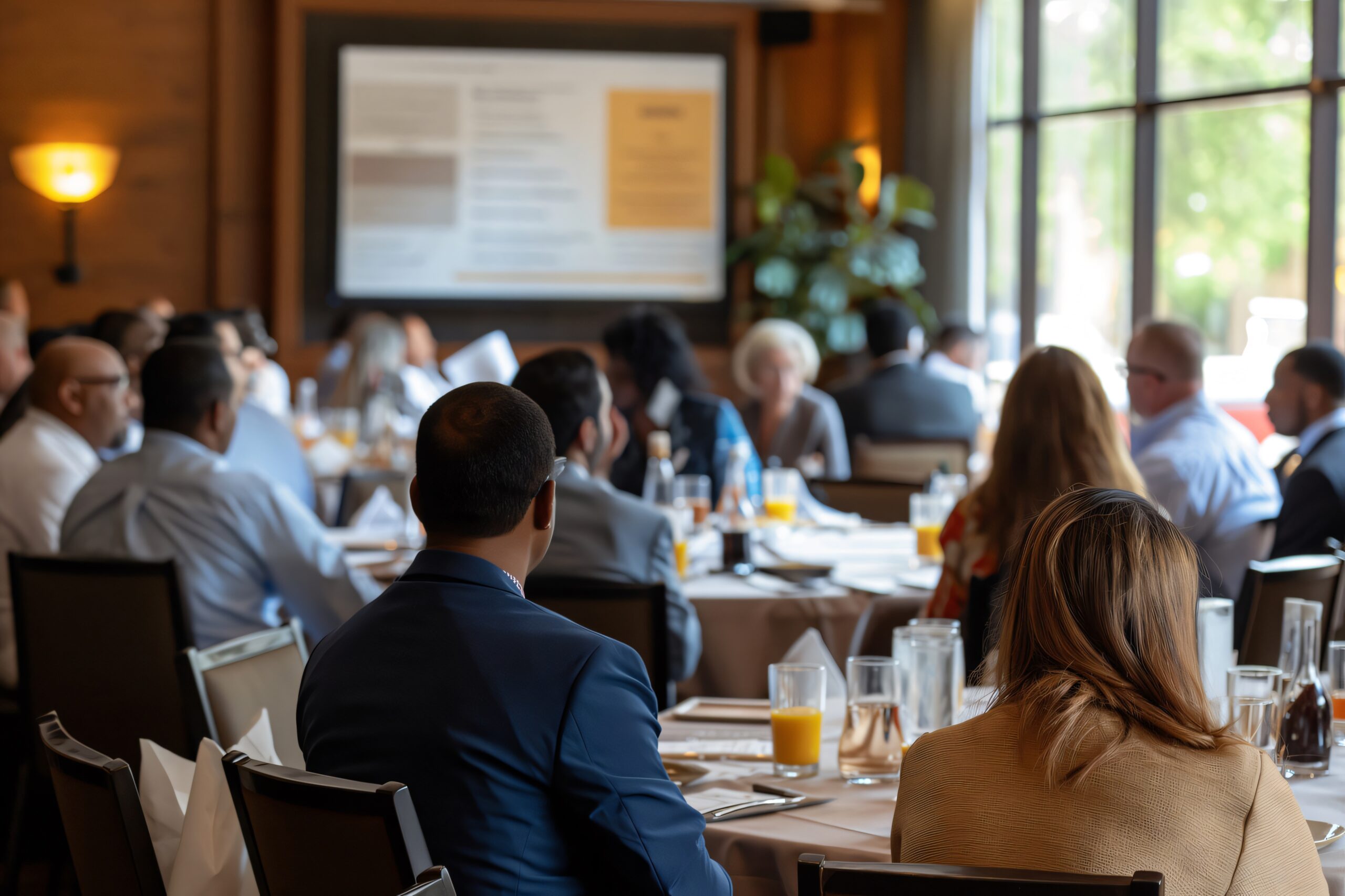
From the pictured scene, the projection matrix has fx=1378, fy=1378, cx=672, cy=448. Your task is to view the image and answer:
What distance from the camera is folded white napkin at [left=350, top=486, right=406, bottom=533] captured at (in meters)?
4.19

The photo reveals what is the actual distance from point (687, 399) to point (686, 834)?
3.46 m

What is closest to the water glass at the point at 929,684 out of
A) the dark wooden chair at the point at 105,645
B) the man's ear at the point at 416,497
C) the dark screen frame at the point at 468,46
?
the man's ear at the point at 416,497

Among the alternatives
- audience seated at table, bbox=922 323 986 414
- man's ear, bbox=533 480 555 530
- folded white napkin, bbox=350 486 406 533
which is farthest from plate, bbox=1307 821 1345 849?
audience seated at table, bbox=922 323 986 414

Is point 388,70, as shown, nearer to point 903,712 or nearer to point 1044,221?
point 1044,221

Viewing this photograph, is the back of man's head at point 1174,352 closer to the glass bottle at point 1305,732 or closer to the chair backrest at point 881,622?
the chair backrest at point 881,622

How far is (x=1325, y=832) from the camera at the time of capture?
1.65 meters

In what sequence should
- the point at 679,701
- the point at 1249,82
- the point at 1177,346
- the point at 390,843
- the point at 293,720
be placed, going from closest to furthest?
the point at 390,843, the point at 293,720, the point at 679,701, the point at 1177,346, the point at 1249,82

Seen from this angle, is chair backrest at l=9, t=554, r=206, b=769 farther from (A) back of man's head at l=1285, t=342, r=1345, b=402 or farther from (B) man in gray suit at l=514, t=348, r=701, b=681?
(A) back of man's head at l=1285, t=342, r=1345, b=402

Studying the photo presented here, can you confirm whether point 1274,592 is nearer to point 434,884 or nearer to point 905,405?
point 434,884

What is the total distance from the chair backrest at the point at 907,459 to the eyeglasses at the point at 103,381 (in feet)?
9.65

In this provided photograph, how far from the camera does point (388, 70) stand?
9.05 m

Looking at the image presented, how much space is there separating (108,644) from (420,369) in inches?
194

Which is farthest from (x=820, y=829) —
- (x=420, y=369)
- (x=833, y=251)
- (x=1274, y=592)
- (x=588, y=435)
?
(x=833, y=251)

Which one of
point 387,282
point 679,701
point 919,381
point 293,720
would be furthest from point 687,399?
point 387,282
